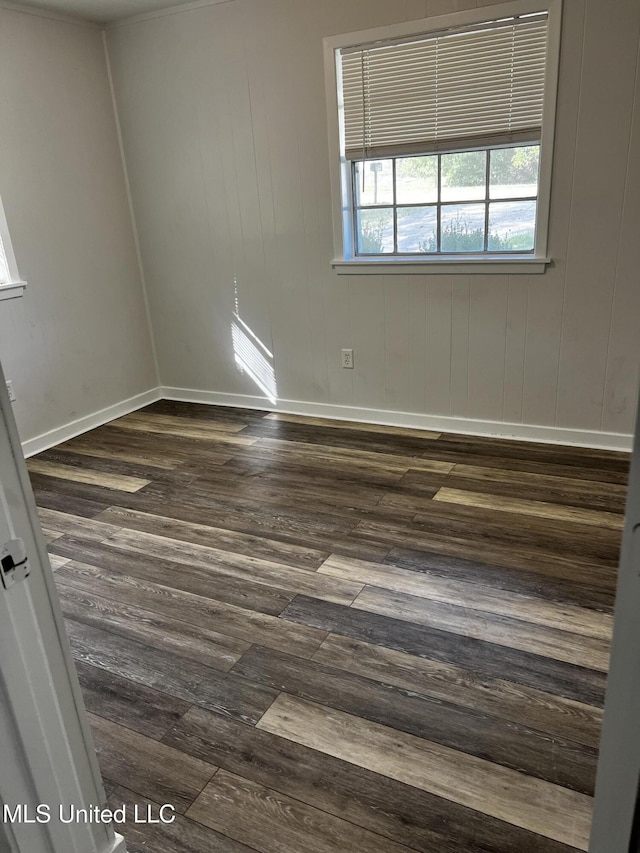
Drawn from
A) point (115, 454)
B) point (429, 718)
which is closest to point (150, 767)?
point (429, 718)

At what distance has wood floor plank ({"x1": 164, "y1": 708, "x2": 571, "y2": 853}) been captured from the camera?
54.9 inches

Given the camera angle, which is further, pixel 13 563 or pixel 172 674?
pixel 172 674

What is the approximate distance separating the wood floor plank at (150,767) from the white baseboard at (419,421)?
2.51m

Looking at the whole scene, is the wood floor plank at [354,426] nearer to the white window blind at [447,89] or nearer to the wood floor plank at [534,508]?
the wood floor plank at [534,508]

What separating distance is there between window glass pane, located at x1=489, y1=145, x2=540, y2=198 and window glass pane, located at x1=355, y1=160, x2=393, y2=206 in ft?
1.85

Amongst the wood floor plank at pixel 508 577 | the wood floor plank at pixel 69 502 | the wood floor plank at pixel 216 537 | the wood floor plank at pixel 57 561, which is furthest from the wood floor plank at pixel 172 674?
the wood floor plank at pixel 69 502

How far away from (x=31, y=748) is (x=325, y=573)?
4.75ft

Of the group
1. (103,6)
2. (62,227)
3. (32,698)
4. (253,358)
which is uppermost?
(103,6)

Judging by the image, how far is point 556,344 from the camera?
331 cm

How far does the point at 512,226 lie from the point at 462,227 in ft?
0.86

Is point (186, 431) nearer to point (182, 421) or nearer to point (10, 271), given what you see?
point (182, 421)

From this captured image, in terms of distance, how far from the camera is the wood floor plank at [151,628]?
2.02 metres

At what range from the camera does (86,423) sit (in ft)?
13.5

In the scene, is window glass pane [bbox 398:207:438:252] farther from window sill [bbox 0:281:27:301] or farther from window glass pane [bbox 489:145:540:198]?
window sill [bbox 0:281:27:301]
